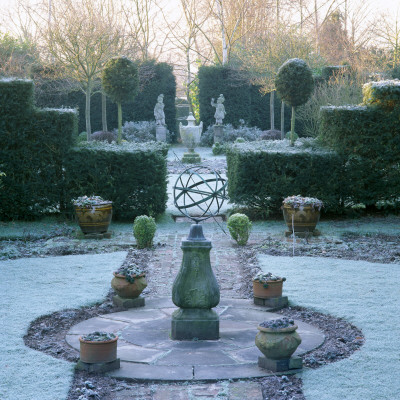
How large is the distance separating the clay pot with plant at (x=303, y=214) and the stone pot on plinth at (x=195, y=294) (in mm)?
5284

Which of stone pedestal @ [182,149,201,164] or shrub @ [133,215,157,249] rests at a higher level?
stone pedestal @ [182,149,201,164]

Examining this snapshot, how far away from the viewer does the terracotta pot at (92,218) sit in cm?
1075

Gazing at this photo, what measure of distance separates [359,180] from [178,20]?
2909 centimetres

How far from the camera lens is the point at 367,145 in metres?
12.4

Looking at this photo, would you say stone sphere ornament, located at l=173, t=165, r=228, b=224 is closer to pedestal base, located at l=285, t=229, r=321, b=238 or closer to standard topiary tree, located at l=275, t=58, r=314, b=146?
pedestal base, located at l=285, t=229, r=321, b=238

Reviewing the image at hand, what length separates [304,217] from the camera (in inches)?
424

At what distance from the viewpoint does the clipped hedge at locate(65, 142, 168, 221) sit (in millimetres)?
12016

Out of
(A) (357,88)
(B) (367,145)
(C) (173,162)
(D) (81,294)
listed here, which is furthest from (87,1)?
(D) (81,294)

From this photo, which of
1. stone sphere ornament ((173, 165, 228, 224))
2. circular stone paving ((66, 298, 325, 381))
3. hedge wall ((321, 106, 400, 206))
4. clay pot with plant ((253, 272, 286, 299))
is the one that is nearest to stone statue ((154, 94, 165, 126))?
stone sphere ornament ((173, 165, 228, 224))

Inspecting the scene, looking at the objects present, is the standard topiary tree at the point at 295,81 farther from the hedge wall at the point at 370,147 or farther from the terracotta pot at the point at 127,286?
the terracotta pot at the point at 127,286

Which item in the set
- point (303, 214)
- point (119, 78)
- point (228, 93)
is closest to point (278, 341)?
point (303, 214)

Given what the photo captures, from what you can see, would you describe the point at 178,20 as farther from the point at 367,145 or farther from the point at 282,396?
the point at 282,396

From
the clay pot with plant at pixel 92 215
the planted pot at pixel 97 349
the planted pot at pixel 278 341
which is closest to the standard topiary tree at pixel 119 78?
the clay pot with plant at pixel 92 215

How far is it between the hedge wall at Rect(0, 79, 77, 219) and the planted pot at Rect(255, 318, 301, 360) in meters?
8.17
